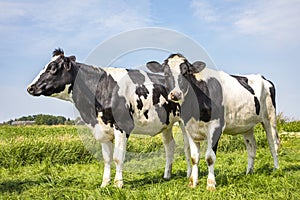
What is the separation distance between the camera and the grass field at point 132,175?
5780mm

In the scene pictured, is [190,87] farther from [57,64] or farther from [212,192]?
[57,64]

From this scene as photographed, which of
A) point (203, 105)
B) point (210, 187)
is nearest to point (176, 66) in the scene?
point (203, 105)

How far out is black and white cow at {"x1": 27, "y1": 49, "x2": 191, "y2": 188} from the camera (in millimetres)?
6859

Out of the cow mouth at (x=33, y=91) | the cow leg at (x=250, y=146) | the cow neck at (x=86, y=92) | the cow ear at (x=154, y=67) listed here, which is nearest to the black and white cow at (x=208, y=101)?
the cow ear at (x=154, y=67)

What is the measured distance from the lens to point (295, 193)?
18.5ft

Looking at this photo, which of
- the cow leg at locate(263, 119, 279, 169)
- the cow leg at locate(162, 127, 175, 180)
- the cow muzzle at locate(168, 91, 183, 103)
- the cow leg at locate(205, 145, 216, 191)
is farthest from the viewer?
the cow leg at locate(263, 119, 279, 169)

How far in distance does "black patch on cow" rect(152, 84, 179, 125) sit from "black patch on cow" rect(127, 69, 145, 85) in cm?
27

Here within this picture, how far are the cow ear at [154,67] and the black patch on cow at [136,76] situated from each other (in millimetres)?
357

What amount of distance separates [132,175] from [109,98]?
221 cm

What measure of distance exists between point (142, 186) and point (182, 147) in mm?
1848

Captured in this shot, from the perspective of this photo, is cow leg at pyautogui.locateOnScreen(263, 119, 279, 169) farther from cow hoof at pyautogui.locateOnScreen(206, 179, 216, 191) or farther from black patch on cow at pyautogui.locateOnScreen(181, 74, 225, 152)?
cow hoof at pyautogui.locateOnScreen(206, 179, 216, 191)

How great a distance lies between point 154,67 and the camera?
7.11 m

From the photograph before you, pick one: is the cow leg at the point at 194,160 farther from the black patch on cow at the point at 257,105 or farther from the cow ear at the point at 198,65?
the black patch on cow at the point at 257,105

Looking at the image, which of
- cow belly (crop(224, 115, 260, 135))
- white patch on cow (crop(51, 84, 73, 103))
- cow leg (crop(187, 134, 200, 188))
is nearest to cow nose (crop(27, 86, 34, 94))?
white patch on cow (crop(51, 84, 73, 103))
